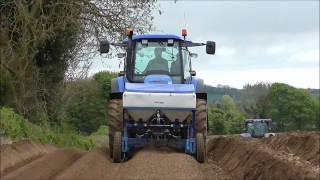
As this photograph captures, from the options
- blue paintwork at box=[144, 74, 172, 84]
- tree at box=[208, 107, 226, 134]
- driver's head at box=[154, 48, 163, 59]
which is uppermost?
driver's head at box=[154, 48, 163, 59]

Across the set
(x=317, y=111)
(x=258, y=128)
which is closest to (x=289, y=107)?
(x=317, y=111)

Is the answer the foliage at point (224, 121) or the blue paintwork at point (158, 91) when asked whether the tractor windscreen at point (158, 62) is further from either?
the foliage at point (224, 121)

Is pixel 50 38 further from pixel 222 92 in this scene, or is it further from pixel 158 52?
pixel 222 92

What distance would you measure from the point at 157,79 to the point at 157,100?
1.00m

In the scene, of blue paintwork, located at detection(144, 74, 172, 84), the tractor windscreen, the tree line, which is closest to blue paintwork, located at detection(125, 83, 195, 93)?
blue paintwork, located at detection(144, 74, 172, 84)

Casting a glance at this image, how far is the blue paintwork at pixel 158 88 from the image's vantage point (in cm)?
1284

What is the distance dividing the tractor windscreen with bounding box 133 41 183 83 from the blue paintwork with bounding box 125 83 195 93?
2.77 feet

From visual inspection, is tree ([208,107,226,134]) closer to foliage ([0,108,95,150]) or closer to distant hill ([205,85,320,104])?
distant hill ([205,85,320,104])

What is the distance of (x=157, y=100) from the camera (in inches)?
500

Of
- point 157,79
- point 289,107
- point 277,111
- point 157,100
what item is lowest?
point 277,111

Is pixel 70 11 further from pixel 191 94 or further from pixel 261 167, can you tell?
pixel 261 167

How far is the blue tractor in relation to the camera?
12766 mm

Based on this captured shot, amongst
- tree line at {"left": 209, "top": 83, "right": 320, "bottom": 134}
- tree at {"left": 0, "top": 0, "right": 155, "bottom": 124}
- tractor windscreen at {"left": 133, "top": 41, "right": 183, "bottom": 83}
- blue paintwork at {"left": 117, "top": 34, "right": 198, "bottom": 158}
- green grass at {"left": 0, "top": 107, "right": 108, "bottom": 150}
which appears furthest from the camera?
tree line at {"left": 209, "top": 83, "right": 320, "bottom": 134}

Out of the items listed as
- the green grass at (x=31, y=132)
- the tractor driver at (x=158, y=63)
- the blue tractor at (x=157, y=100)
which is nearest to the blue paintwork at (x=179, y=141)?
the blue tractor at (x=157, y=100)
